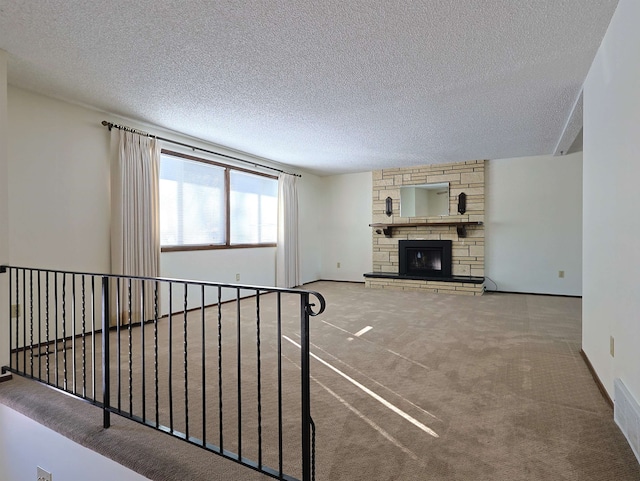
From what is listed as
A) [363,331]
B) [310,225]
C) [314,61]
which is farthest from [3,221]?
[310,225]

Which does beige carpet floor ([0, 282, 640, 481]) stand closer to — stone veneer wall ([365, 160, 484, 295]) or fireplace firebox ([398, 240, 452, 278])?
stone veneer wall ([365, 160, 484, 295])

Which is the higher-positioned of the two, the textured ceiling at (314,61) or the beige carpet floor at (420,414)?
the textured ceiling at (314,61)

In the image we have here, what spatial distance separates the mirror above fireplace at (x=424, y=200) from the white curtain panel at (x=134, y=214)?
4.49 metres

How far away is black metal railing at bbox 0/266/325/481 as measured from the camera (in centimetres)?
152

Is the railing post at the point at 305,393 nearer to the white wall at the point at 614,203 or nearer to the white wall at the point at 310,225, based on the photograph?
the white wall at the point at 614,203

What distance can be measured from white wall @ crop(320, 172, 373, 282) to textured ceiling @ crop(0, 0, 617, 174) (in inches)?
120

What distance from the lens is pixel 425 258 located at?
6887mm

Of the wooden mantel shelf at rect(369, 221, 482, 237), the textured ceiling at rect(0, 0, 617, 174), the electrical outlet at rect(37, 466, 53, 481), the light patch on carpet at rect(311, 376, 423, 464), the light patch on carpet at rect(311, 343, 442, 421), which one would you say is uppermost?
the textured ceiling at rect(0, 0, 617, 174)

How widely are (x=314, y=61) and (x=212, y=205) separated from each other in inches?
119

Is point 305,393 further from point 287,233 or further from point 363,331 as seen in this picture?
point 287,233

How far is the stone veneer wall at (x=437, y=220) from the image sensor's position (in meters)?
6.37

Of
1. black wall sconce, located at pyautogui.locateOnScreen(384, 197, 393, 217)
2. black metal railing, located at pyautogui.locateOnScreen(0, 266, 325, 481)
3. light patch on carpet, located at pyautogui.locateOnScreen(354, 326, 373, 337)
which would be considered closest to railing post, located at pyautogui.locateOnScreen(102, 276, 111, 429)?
black metal railing, located at pyautogui.locateOnScreen(0, 266, 325, 481)

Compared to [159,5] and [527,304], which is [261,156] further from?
[527,304]

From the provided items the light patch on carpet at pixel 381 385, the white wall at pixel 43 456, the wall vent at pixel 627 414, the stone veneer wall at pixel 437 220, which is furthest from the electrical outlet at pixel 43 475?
the stone veneer wall at pixel 437 220
